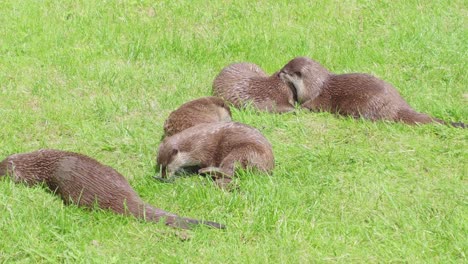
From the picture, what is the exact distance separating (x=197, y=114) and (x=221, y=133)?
59cm

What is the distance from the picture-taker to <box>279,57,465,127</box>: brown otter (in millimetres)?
6574

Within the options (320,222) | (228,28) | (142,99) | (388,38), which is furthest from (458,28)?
(320,222)

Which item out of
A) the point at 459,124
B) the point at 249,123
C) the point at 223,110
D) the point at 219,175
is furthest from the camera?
the point at 249,123

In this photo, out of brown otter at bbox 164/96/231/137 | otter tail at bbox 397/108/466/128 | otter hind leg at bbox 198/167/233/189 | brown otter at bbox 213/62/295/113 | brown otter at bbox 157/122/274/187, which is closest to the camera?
otter hind leg at bbox 198/167/233/189

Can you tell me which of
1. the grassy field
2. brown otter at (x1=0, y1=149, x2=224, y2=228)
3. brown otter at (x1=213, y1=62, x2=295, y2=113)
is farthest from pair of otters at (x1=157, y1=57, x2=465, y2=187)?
brown otter at (x1=0, y1=149, x2=224, y2=228)

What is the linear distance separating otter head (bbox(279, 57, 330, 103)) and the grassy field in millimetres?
293

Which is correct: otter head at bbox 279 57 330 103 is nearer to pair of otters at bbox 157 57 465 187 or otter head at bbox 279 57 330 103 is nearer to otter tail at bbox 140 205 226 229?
pair of otters at bbox 157 57 465 187

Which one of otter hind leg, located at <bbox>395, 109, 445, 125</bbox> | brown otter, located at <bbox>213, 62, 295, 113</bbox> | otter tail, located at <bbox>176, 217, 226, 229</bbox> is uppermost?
otter hind leg, located at <bbox>395, 109, 445, 125</bbox>

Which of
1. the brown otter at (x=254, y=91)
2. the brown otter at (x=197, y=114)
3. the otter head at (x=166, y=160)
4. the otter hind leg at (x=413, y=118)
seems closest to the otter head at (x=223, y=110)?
the brown otter at (x=197, y=114)

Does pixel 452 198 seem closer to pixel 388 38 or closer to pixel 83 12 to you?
pixel 388 38

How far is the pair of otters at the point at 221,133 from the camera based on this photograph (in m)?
5.02

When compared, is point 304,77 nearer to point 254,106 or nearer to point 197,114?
point 254,106

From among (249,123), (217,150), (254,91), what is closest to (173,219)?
(217,150)

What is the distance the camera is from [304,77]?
715 centimetres
